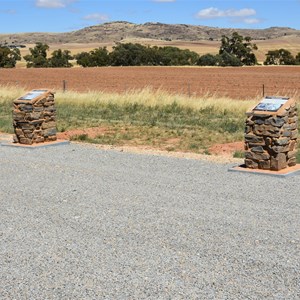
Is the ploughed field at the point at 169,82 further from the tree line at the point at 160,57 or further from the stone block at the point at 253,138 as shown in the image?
the stone block at the point at 253,138

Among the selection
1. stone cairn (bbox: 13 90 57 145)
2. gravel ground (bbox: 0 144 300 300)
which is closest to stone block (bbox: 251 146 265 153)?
gravel ground (bbox: 0 144 300 300)

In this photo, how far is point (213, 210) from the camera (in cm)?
845

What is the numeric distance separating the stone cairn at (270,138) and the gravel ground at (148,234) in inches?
20.5

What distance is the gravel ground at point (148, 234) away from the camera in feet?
19.0

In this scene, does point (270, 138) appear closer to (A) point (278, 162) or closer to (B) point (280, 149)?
(B) point (280, 149)

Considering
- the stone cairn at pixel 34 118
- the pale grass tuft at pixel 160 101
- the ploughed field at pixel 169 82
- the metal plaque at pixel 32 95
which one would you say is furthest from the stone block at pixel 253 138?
the ploughed field at pixel 169 82

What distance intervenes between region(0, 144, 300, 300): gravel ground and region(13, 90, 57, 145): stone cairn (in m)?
3.17

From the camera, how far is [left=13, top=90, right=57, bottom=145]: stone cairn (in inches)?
586

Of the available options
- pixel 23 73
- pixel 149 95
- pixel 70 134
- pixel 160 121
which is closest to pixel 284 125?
pixel 70 134

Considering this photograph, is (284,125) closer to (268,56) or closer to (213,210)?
(213,210)

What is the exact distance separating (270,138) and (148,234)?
182 inches

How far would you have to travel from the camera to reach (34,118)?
49.1 ft

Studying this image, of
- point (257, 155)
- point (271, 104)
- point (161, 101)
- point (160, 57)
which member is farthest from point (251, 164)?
point (160, 57)

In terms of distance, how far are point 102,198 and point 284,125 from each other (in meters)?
3.88
